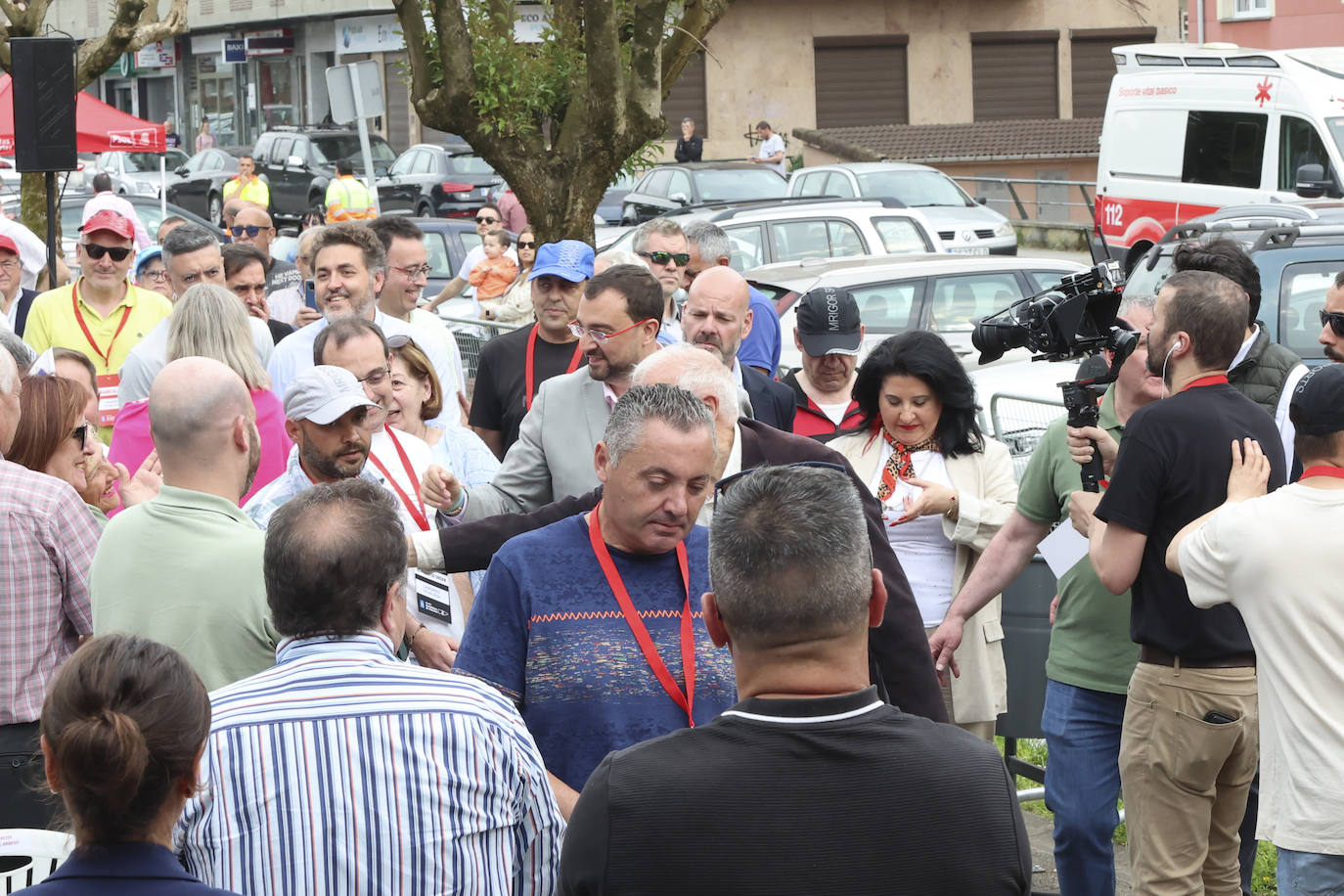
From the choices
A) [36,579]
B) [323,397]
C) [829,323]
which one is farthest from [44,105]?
[36,579]

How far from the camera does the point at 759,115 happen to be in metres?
40.6

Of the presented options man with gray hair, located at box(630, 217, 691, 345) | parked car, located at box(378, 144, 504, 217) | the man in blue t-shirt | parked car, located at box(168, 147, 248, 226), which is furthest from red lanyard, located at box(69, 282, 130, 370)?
parked car, located at box(168, 147, 248, 226)

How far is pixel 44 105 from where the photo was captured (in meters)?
10.1

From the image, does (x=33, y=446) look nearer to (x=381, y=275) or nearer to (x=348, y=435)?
(x=348, y=435)

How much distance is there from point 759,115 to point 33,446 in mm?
37081

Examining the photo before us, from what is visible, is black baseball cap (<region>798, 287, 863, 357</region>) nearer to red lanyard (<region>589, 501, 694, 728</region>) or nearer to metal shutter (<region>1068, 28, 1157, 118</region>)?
red lanyard (<region>589, 501, 694, 728</region>)

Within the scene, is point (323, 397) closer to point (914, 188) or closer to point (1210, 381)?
point (1210, 381)

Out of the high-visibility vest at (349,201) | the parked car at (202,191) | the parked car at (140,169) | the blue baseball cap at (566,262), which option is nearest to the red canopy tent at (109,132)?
the high-visibility vest at (349,201)

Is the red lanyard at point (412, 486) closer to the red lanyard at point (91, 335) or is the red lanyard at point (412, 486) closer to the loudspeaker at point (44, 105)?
the red lanyard at point (91, 335)

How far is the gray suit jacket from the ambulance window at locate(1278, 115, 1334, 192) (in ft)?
48.4

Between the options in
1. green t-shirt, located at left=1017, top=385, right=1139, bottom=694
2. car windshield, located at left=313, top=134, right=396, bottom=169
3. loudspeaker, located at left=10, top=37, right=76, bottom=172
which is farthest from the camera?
car windshield, located at left=313, top=134, right=396, bottom=169

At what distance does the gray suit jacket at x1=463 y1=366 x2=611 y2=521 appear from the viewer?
4875 mm

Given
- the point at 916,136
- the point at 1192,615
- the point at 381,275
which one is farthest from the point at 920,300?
the point at 916,136

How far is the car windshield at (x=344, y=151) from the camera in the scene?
33219 millimetres
